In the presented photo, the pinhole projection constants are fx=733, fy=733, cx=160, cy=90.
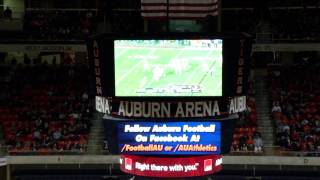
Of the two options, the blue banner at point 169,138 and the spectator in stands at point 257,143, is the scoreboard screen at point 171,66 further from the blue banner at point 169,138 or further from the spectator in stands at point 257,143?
the spectator in stands at point 257,143

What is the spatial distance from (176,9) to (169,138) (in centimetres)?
332

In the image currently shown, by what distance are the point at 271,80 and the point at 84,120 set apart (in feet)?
29.5

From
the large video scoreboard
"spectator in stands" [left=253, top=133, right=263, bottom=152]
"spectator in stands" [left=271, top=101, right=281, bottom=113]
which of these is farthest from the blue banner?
"spectator in stands" [left=271, top=101, right=281, bottom=113]

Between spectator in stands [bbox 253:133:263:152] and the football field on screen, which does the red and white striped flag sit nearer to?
the football field on screen

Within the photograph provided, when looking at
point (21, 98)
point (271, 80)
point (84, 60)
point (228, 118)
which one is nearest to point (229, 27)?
point (271, 80)

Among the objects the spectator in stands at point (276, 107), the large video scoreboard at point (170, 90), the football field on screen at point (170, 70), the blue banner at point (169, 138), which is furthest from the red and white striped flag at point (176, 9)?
the spectator in stands at point (276, 107)

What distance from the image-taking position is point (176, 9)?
61.6 feet

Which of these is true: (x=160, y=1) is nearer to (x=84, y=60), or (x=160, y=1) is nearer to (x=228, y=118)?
(x=228, y=118)

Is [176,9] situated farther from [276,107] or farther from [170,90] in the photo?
[276,107]

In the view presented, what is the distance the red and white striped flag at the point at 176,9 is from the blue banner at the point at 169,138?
9.09 feet

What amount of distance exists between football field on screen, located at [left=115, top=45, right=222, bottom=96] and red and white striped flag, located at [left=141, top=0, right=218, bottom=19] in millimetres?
1155

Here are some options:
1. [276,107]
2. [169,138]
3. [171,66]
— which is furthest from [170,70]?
[276,107]

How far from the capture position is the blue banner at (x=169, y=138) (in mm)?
18828

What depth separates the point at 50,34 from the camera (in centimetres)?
3316
